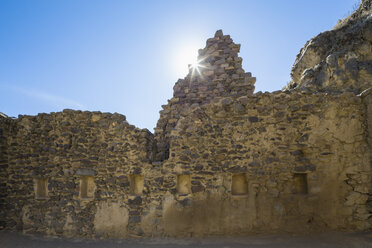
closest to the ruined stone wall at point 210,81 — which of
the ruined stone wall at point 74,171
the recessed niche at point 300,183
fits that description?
the ruined stone wall at point 74,171

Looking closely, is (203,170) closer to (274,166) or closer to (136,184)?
(274,166)

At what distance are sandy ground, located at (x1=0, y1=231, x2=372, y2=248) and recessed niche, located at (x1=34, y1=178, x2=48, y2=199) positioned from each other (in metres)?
1.05

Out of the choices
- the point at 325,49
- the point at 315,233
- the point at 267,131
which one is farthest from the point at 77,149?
the point at 325,49

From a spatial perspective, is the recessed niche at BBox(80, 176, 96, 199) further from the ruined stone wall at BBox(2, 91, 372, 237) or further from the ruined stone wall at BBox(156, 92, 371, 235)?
the ruined stone wall at BBox(156, 92, 371, 235)

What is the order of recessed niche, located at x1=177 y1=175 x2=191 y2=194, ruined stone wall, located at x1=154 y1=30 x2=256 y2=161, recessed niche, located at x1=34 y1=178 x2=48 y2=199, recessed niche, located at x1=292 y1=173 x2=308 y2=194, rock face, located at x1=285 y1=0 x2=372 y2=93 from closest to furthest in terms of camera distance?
recessed niche, located at x1=292 y1=173 x2=308 y2=194 < recessed niche, located at x1=177 y1=175 x2=191 y2=194 < recessed niche, located at x1=34 y1=178 x2=48 y2=199 < ruined stone wall, located at x1=154 y1=30 x2=256 y2=161 < rock face, located at x1=285 y1=0 x2=372 y2=93

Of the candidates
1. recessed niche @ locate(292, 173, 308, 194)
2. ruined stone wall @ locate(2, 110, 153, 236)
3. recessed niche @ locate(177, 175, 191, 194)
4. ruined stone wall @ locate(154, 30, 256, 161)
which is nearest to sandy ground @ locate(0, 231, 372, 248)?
ruined stone wall @ locate(2, 110, 153, 236)

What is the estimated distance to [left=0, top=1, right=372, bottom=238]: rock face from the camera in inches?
185

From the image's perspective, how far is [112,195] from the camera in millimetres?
5809

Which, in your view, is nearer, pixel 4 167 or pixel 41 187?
pixel 41 187

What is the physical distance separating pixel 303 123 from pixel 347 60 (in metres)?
7.26

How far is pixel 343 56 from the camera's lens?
33.2 ft

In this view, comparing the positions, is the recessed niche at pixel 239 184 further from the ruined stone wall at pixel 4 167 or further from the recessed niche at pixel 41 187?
the ruined stone wall at pixel 4 167

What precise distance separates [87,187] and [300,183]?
206 inches

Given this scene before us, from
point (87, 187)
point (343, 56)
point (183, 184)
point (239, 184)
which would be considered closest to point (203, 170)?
point (183, 184)
